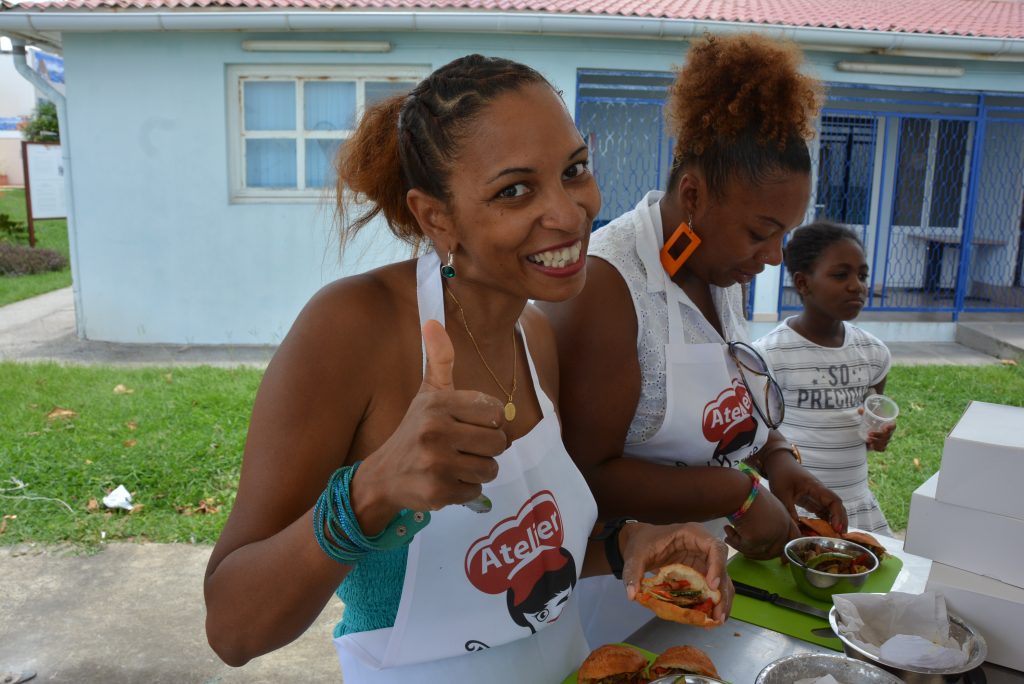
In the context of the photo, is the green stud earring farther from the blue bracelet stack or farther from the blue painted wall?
the blue painted wall

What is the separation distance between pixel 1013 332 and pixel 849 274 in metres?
7.42

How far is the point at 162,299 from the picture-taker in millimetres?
9148

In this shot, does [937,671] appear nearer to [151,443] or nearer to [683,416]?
[683,416]

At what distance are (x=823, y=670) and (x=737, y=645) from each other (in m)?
0.31

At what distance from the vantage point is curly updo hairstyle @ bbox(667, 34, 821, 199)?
6.72ft

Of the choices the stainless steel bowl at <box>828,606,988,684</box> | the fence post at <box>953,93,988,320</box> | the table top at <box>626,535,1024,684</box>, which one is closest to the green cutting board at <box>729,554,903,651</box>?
the table top at <box>626,535,1024,684</box>

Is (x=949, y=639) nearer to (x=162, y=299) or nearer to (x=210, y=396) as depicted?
(x=210, y=396)

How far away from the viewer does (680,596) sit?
1.67 m

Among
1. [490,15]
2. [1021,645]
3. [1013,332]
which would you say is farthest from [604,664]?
[1013,332]

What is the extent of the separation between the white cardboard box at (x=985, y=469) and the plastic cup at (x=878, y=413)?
52.8 inches

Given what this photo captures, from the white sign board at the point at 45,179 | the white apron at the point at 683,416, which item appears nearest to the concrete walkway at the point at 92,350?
the white apron at the point at 683,416

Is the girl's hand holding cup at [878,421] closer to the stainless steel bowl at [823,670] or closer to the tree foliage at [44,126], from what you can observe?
the stainless steel bowl at [823,670]

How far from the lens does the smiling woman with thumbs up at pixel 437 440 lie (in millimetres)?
1209

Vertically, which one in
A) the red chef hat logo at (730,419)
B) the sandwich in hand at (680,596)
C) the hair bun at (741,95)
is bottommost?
the sandwich in hand at (680,596)
